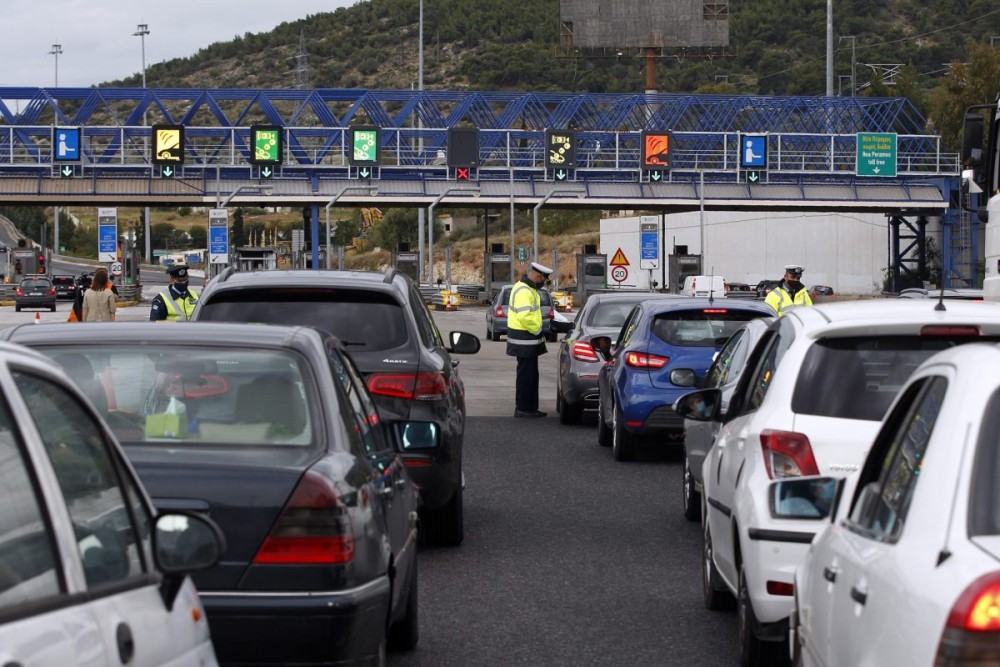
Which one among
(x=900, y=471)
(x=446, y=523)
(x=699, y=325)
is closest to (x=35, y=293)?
(x=699, y=325)

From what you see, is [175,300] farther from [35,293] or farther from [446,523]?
[35,293]

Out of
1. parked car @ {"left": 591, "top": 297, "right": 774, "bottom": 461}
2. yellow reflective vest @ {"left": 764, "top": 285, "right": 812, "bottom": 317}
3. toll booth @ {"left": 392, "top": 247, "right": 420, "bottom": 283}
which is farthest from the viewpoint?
toll booth @ {"left": 392, "top": 247, "right": 420, "bottom": 283}

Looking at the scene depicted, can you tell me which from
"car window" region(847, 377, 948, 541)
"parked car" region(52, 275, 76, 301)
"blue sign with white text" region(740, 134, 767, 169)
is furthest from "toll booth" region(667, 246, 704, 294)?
"car window" region(847, 377, 948, 541)

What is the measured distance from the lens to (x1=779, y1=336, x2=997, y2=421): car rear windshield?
7.26 metres

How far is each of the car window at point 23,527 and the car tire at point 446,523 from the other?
295 inches

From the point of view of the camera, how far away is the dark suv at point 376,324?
9680mm

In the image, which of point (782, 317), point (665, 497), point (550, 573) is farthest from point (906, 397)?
point (665, 497)

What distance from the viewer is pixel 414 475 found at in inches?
394

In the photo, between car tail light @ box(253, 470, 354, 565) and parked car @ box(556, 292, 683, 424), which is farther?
parked car @ box(556, 292, 683, 424)

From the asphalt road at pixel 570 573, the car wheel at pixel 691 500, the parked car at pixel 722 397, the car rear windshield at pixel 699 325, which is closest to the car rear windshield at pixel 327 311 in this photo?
the asphalt road at pixel 570 573

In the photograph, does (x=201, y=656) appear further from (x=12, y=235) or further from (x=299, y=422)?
(x=12, y=235)

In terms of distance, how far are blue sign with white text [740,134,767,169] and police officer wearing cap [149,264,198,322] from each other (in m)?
56.3

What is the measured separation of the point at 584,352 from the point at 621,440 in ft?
12.9

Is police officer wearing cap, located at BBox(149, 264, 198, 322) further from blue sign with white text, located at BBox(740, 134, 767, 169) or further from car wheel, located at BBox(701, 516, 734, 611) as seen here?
blue sign with white text, located at BBox(740, 134, 767, 169)
